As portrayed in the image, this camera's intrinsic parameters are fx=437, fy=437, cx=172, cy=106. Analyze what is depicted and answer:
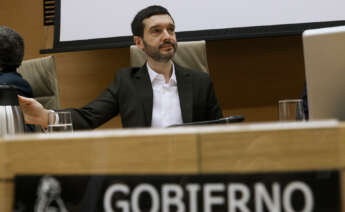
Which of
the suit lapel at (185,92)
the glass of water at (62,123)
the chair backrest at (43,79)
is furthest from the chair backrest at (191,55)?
the glass of water at (62,123)

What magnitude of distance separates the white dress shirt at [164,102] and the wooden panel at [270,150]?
59.3 inches

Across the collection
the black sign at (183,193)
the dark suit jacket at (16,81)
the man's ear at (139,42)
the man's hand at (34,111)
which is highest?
the man's ear at (139,42)

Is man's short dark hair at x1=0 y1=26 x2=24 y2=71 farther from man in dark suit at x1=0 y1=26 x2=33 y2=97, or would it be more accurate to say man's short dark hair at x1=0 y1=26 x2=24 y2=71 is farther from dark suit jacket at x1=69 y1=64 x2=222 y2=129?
dark suit jacket at x1=69 y1=64 x2=222 y2=129

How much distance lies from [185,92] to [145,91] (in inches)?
7.2

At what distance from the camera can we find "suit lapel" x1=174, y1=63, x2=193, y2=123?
196 cm

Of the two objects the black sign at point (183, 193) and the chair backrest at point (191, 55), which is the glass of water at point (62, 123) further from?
the chair backrest at point (191, 55)

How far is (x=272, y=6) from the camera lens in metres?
2.83

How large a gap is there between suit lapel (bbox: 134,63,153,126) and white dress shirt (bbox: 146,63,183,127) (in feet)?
0.09

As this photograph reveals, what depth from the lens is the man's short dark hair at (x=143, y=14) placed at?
2.09 m

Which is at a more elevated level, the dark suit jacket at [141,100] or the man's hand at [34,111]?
the dark suit jacket at [141,100]

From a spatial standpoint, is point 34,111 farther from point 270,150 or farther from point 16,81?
point 270,150

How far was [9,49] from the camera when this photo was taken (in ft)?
6.82

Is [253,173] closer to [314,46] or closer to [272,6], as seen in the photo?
[314,46]

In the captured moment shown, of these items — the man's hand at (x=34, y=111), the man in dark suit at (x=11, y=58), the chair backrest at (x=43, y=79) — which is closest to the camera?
the man's hand at (x=34, y=111)
